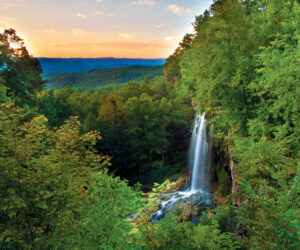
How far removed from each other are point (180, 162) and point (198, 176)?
7.85 m

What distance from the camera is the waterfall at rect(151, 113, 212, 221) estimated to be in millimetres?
20172

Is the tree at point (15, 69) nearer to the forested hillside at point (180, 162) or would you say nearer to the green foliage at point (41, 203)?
the forested hillside at point (180, 162)

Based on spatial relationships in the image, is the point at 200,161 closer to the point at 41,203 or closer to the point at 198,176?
the point at 198,176

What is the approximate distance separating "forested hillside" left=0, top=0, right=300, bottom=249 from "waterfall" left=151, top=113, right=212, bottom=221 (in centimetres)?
137

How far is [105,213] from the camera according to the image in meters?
5.17

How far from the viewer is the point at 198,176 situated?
23.0m

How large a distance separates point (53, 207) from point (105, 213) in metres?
1.40

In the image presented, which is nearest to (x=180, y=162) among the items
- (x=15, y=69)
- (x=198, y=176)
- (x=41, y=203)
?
(x=198, y=176)

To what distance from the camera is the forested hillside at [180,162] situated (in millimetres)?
4012

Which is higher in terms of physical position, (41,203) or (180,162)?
(41,203)

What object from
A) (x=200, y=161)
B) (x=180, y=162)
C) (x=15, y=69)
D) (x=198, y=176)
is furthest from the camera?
(x=180, y=162)

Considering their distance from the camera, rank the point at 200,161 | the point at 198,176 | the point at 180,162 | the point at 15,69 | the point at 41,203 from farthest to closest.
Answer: the point at 180,162 < the point at 200,161 < the point at 198,176 < the point at 15,69 < the point at 41,203

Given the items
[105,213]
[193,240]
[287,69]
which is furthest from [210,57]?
[105,213]

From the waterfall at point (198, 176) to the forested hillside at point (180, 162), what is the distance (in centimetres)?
137
